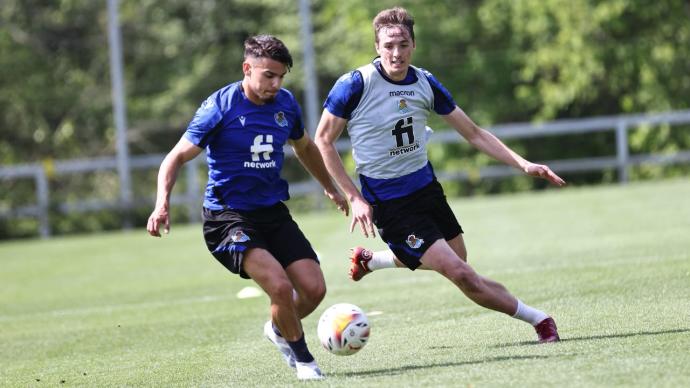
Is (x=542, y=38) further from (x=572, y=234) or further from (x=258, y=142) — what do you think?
(x=258, y=142)

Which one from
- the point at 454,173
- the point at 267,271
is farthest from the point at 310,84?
the point at 267,271

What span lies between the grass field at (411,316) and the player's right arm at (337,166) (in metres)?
0.91

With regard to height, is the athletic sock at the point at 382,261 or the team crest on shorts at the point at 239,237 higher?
the team crest on shorts at the point at 239,237

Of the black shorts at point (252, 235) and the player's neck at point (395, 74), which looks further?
the player's neck at point (395, 74)

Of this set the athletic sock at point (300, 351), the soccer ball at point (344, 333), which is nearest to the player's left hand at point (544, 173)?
the soccer ball at point (344, 333)

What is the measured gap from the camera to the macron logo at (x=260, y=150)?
22.8 feet

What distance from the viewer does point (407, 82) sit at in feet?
24.7

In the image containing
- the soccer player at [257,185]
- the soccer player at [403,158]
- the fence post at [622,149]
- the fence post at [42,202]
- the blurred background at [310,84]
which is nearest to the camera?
the soccer player at [257,185]

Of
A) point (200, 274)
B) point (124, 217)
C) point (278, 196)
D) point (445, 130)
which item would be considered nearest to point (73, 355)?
point (278, 196)

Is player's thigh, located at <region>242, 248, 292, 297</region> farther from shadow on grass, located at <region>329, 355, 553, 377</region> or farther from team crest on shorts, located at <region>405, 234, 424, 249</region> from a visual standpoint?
team crest on shorts, located at <region>405, 234, 424, 249</region>

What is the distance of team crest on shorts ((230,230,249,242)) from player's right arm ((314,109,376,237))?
0.68m

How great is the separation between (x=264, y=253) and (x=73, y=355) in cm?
254

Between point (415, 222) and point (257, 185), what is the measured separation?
3.48 ft

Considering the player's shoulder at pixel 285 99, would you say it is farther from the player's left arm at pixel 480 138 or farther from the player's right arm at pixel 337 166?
the player's left arm at pixel 480 138
